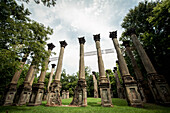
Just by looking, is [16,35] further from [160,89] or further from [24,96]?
[160,89]

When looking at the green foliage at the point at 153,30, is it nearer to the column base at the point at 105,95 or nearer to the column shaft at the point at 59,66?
the column base at the point at 105,95

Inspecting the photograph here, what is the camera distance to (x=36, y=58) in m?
7.48

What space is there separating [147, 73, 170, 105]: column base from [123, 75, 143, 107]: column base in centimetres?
220

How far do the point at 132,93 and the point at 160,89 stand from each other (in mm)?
2835

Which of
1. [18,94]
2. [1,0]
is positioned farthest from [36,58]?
[18,94]

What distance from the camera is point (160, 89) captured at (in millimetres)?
7457

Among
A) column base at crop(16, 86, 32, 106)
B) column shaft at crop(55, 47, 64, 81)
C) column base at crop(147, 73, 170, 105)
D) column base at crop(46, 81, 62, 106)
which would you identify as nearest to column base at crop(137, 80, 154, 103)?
column base at crop(147, 73, 170, 105)

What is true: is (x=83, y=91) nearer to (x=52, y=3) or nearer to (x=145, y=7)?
(x=52, y=3)

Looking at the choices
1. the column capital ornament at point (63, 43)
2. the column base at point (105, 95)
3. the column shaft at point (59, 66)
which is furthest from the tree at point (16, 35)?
the column base at point (105, 95)

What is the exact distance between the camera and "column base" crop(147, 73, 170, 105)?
705 cm

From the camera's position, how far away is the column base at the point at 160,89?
7.05m

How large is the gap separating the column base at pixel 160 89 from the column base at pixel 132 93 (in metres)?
2.20

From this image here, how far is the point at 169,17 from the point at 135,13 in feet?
29.5

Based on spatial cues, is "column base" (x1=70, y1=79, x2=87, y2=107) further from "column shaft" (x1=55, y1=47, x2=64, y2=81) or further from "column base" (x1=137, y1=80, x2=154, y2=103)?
"column base" (x1=137, y1=80, x2=154, y2=103)
